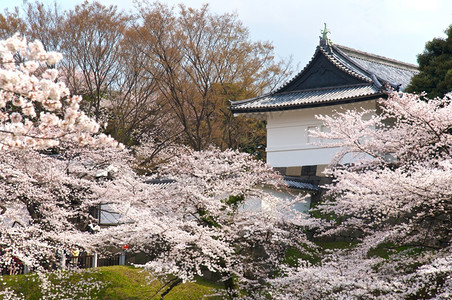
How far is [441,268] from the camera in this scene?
840 centimetres

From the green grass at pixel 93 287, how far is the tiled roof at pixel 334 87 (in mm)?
7330

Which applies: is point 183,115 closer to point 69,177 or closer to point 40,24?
point 40,24

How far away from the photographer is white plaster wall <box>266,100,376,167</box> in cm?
1869

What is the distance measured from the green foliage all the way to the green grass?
27.5ft

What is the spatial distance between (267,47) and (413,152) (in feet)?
48.8

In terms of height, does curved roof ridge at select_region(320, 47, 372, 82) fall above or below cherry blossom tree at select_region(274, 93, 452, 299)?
above

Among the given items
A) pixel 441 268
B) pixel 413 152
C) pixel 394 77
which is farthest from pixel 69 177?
pixel 394 77

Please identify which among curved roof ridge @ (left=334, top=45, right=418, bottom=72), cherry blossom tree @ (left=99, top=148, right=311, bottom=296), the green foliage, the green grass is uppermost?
curved roof ridge @ (left=334, top=45, right=418, bottom=72)

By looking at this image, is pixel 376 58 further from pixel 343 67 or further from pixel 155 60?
pixel 155 60

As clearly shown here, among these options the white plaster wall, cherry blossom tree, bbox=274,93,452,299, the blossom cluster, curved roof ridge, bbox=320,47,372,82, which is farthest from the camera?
the white plaster wall

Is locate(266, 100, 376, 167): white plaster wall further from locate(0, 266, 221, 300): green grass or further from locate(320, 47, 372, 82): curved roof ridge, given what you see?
locate(0, 266, 221, 300): green grass

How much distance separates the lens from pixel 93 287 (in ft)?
44.1

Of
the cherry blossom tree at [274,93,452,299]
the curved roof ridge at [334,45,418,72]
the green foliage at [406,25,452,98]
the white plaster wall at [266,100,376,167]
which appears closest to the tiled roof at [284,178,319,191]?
the white plaster wall at [266,100,376,167]

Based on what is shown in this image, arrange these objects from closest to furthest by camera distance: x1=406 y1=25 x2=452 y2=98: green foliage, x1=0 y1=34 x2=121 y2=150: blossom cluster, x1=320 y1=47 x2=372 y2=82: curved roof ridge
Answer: x1=0 y1=34 x2=121 y2=150: blossom cluster
x1=406 y1=25 x2=452 y2=98: green foliage
x1=320 y1=47 x2=372 y2=82: curved roof ridge
